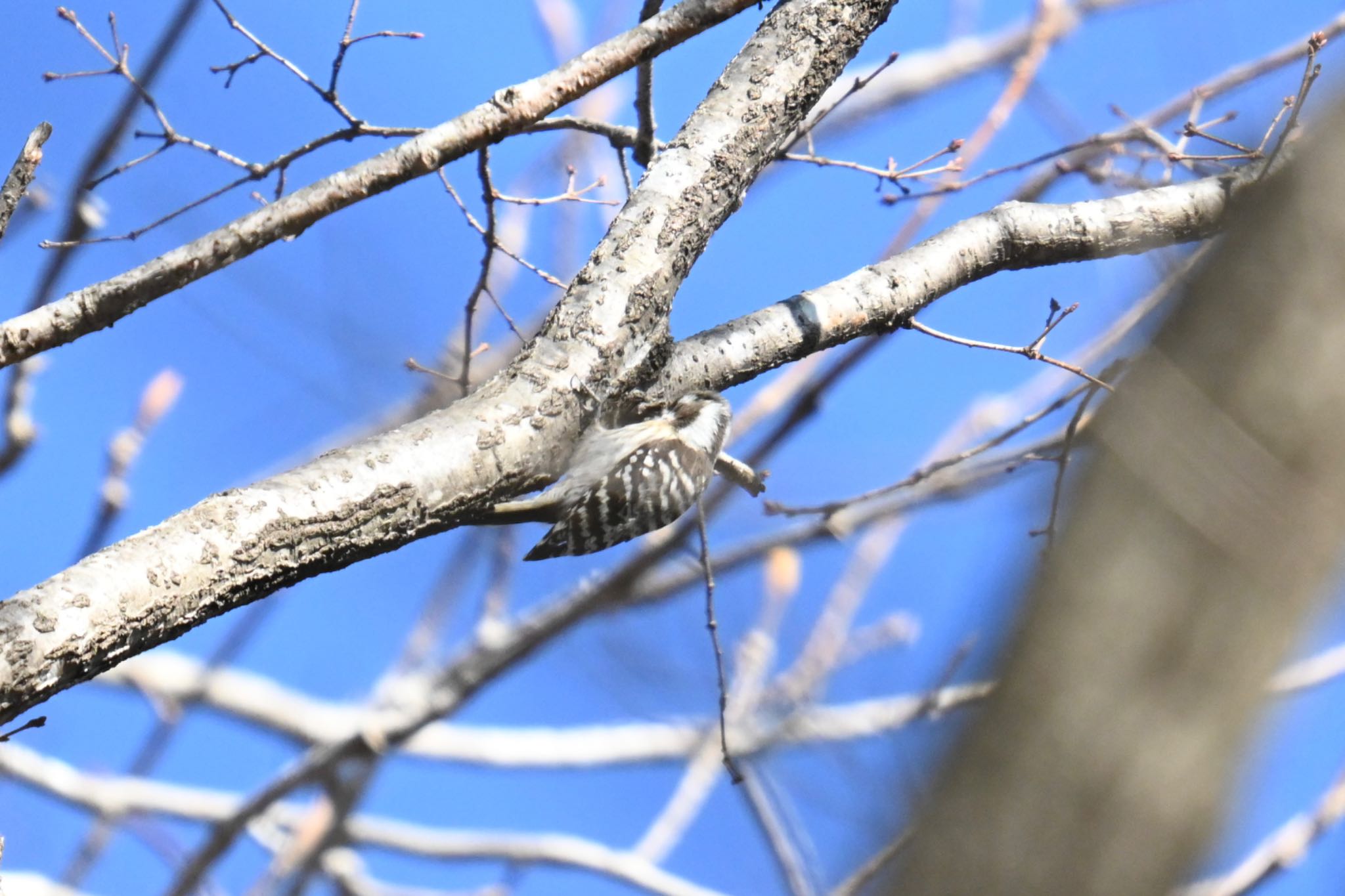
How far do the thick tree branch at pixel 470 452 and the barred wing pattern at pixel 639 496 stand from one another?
3.48 feet

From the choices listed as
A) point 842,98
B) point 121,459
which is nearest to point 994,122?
point 842,98

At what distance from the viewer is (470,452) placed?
7.39ft

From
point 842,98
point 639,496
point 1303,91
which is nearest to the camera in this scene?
point 1303,91

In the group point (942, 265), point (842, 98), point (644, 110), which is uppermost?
point (644, 110)

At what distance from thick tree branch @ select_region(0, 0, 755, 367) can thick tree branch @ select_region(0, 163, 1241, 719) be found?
0.32 m

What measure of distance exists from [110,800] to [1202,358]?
25.1ft

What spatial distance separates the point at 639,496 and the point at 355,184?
1858 mm

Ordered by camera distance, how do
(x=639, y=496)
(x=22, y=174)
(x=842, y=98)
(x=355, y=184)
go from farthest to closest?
(x=639, y=496)
(x=842, y=98)
(x=355, y=184)
(x=22, y=174)

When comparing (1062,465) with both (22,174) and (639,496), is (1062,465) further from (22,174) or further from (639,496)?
(22,174)

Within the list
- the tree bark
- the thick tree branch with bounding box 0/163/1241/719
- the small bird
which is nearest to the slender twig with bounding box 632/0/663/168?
the tree bark

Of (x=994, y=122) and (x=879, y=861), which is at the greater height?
(x=994, y=122)

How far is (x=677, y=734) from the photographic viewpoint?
756 centimetres

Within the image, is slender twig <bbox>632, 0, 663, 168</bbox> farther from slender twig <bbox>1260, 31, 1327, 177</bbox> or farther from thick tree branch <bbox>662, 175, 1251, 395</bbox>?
slender twig <bbox>1260, 31, 1327, 177</bbox>

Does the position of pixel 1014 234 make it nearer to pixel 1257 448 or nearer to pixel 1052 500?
pixel 1052 500
